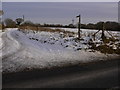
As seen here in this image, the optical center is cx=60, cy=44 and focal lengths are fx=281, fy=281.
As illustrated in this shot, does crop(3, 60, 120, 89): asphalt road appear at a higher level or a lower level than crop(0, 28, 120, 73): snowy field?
lower

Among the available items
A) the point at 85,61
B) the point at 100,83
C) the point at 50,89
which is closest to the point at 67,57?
the point at 85,61

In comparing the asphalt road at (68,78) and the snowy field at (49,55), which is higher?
the snowy field at (49,55)

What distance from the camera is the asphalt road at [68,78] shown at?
9.99 metres

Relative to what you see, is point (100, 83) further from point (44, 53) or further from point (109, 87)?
point (44, 53)

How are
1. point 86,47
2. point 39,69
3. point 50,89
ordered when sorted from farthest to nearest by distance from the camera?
1. point 86,47
2. point 39,69
3. point 50,89

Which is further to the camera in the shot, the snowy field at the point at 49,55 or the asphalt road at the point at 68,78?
the snowy field at the point at 49,55

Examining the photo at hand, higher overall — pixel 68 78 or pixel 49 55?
pixel 49 55

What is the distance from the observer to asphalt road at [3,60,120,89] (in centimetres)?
999

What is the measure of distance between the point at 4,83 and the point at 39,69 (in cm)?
275

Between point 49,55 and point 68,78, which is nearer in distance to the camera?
point 68,78

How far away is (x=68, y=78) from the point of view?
1102 cm

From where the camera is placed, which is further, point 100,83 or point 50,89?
point 100,83

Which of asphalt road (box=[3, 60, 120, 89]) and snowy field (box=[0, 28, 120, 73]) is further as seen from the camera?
snowy field (box=[0, 28, 120, 73])

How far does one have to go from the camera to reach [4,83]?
32.9 ft
